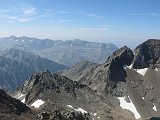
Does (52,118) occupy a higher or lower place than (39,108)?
higher

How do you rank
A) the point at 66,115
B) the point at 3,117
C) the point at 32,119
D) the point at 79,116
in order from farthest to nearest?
the point at 32,119 < the point at 3,117 < the point at 79,116 < the point at 66,115

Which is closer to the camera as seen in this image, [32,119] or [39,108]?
[32,119]

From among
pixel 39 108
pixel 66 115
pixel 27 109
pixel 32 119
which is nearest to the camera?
pixel 66 115

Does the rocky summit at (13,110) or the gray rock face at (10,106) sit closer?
the rocky summit at (13,110)

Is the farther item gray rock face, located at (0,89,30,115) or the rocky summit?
gray rock face, located at (0,89,30,115)

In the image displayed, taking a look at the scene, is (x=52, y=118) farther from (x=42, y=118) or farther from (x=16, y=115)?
(x=16, y=115)

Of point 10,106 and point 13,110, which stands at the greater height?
point 10,106

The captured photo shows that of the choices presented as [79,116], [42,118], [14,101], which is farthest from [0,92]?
[42,118]

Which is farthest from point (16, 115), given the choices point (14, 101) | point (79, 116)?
point (79, 116)

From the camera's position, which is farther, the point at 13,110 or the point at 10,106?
the point at 10,106
